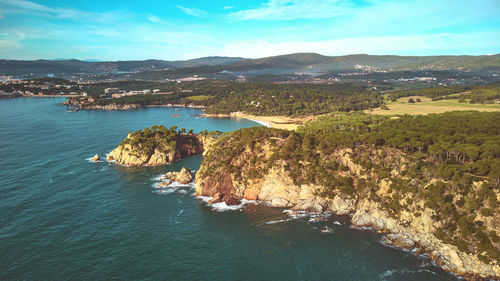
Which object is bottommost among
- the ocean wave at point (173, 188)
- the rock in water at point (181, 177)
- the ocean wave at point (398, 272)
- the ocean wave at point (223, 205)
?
the ocean wave at point (398, 272)

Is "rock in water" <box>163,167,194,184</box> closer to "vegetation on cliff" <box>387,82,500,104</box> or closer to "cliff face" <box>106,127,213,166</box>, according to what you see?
"cliff face" <box>106,127,213,166</box>

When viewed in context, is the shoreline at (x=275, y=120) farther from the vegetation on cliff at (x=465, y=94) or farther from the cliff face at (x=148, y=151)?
the vegetation on cliff at (x=465, y=94)

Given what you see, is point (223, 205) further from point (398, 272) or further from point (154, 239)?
point (398, 272)

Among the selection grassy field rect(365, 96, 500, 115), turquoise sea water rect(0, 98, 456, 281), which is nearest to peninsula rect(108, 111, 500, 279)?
turquoise sea water rect(0, 98, 456, 281)

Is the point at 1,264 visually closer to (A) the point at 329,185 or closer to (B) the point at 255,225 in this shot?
(B) the point at 255,225

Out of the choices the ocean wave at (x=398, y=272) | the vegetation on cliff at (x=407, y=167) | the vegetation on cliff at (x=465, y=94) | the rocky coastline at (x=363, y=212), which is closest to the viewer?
the ocean wave at (x=398, y=272)

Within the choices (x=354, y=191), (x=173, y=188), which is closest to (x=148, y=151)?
(x=173, y=188)

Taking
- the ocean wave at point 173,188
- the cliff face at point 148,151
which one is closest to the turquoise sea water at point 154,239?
the ocean wave at point 173,188
